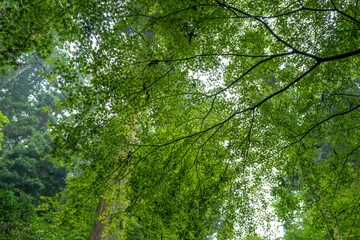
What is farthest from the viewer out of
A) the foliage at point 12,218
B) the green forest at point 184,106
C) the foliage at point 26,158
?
the foliage at point 26,158

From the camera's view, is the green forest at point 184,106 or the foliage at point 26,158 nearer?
the green forest at point 184,106

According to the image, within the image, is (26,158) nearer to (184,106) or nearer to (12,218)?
(12,218)

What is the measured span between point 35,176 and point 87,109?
12.2 meters

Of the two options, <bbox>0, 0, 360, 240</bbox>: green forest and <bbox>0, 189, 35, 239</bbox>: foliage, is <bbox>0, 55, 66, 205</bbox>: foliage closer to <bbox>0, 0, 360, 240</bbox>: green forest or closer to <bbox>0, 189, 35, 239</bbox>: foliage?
<bbox>0, 189, 35, 239</bbox>: foliage

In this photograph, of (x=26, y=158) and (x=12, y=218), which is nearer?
(x=12, y=218)

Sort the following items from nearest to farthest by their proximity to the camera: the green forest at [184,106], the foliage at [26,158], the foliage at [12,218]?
the green forest at [184,106], the foliage at [12,218], the foliage at [26,158]

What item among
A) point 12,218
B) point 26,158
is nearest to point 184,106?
point 12,218

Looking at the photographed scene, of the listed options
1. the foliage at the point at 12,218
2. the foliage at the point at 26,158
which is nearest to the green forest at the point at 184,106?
the foliage at the point at 12,218

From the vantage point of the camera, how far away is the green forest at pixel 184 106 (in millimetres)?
2865

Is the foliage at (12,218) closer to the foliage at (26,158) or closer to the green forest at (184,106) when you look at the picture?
the green forest at (184,106)

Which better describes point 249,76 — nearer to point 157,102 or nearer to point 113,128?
point 157,102

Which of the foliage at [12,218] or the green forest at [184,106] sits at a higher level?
the green forest at [184,106]

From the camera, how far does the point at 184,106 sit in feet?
12.7

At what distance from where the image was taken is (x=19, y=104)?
789 inches
